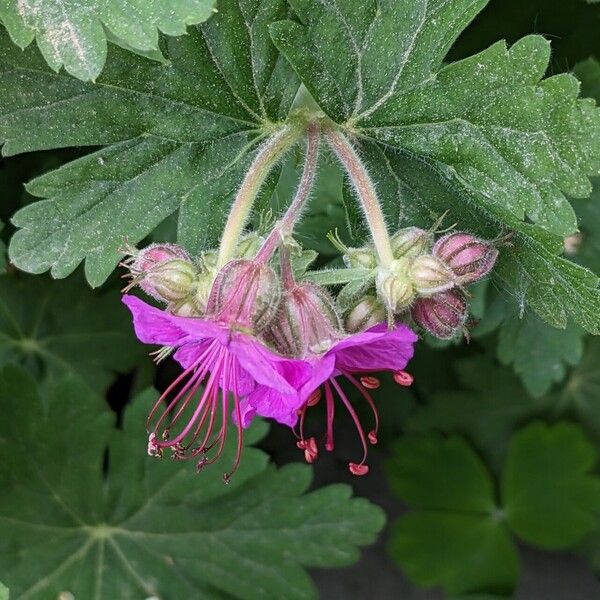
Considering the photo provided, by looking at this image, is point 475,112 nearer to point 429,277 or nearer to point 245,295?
point 429,277

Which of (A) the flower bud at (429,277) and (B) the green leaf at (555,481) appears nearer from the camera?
(A) the flower bud at (429,277)

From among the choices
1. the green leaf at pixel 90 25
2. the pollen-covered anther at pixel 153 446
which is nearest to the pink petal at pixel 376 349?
the pollen-covered anther at pixel 153 446

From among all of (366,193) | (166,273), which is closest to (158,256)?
(166,273)

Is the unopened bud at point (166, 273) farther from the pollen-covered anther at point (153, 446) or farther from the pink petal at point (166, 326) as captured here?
the pollen-covered anther at point (153, 446)

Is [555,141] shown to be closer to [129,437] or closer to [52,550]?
[129,437]

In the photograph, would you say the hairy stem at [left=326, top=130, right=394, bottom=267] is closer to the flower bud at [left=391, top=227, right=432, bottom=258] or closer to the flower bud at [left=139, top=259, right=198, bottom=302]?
the flower bud at [left=391, top=227, right=432, bottom=258]

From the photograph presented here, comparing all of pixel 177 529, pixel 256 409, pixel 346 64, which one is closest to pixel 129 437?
pixel 177 529
